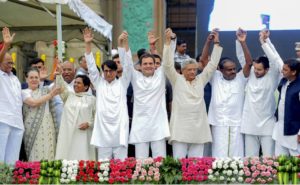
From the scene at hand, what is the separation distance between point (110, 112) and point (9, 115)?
1.20m

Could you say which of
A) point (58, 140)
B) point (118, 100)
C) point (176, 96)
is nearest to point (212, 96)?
point (176, 96)

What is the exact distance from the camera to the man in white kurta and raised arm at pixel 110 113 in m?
8.63

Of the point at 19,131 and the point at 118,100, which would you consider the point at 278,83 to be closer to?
the point at 118,100

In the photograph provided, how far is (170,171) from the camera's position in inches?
294

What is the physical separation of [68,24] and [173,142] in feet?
12.7

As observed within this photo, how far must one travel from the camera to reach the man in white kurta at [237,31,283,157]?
8.64 metres

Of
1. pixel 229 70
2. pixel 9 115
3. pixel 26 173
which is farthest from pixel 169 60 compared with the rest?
pixel 26 173

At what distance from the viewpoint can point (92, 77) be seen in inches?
345

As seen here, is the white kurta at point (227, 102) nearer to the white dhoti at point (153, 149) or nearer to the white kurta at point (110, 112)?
the white dhoti at point (153, 149)

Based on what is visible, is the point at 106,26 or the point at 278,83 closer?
the point at 278,83

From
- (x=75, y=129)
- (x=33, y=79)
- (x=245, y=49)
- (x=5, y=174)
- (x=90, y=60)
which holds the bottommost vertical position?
(x=5, y=174)

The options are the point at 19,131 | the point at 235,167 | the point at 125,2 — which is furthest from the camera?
the point at 125,2

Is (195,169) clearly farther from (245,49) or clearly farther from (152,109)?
(245,49)

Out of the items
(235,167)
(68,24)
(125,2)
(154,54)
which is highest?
(125,2)
